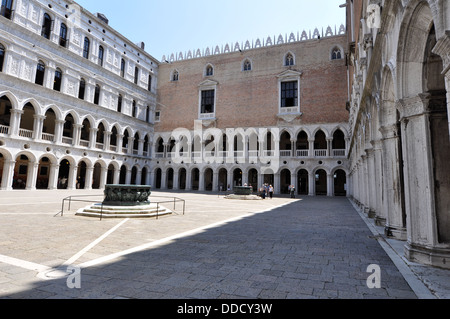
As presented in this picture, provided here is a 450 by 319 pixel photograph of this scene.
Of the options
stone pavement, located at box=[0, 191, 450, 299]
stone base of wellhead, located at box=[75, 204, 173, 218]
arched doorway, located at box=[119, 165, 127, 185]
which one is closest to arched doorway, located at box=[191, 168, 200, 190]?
arched doorway, located at box=[119, 165, 127, 185]

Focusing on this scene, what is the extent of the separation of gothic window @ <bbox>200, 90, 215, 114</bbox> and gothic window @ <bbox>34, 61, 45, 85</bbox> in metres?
18.1

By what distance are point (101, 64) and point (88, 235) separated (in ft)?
98.5

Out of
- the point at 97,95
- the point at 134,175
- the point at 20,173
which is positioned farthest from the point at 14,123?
the point at 134,175

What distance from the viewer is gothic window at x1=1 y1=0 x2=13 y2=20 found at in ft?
70.6

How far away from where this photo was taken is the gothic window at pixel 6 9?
70.6 feet

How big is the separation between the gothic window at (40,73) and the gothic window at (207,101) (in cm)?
1811

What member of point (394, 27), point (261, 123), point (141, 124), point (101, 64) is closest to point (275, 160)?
point (261, 123)

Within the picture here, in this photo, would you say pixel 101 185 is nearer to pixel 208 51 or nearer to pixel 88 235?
pixel 208 51

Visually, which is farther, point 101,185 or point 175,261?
point 101,185

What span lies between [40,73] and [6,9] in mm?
5270

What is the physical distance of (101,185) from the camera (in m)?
31.1

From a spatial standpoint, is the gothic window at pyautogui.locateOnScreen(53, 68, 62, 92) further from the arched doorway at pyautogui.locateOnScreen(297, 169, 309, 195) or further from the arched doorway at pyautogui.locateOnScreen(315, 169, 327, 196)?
the arched doorway at pyautogui.locateOnScreen(315, 169, 327, 196)

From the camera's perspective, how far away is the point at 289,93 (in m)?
32.1

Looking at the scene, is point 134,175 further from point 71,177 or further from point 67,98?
point 67,98
